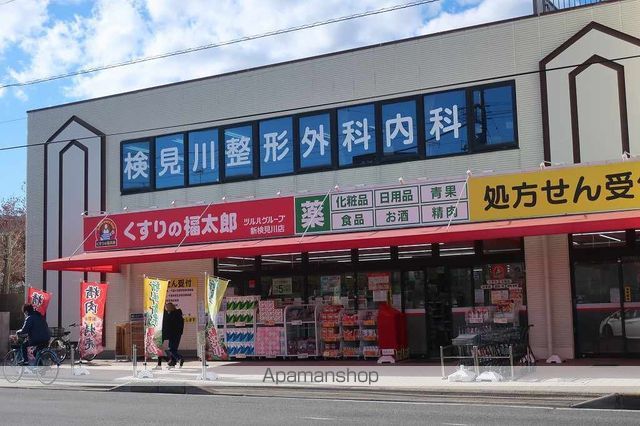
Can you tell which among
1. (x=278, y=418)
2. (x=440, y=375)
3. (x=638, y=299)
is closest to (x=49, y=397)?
(x=278, y=418)

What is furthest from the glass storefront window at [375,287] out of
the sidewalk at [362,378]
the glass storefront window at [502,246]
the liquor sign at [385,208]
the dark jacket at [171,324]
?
the dark jacket at [171,324]

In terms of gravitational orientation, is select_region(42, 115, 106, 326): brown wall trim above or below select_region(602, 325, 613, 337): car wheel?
above

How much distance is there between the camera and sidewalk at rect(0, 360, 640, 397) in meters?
14.2

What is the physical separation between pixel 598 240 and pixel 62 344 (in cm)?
1488

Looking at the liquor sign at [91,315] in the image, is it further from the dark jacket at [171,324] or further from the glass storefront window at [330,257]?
the glass storefront window at [330,257]

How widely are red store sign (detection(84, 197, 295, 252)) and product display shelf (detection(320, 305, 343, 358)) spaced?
8.02ft

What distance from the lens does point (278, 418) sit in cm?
1180

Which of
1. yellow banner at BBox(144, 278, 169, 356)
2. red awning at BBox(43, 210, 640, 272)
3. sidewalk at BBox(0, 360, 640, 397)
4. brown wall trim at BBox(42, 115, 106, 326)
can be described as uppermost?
brown wall trim at BBox(42, 115, 106, 326)

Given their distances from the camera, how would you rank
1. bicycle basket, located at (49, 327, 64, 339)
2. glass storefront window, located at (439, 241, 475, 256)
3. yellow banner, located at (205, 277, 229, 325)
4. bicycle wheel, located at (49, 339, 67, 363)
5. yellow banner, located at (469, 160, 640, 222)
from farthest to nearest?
1. bicycle basket, located at (49, 327, 64, 339)
2. bicycle wheel, located at (49, 339, 67, 363)
3. glass storefront window, located at (439, 241, 475, 256)
4. yellow banner, located at (205, 277, 229, 325)
5. yellow banner, located at (469, 160, 640, 222)

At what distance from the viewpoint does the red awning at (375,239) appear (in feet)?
52.9

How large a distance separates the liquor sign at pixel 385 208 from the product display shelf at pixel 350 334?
2506 millimetres

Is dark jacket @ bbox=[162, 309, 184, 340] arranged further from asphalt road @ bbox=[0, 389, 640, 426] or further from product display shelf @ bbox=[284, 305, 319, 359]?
asphalt road @ bbox=[0, 389, 640, 426]

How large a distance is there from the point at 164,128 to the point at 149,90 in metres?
1.35

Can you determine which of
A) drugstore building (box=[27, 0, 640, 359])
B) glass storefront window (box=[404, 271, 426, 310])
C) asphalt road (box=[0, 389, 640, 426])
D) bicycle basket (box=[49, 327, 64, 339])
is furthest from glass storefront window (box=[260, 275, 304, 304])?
asphalt road (box=[0, 389, 640, 426])
